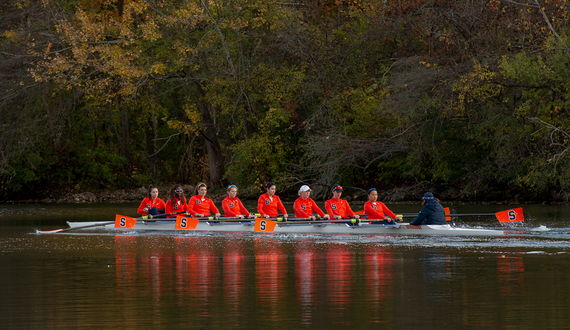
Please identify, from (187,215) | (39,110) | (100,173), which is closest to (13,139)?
(39,110)

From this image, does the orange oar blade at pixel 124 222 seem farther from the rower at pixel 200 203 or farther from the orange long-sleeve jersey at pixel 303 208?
the orange long-sleeve jersey at pixel 303 208

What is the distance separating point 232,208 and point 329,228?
10.3ft

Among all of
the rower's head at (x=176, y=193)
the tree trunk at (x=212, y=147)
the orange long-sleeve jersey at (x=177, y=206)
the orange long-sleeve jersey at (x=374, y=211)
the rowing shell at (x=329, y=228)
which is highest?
the tree trunk at (x=212, y=147)

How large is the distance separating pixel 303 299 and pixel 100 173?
117ft

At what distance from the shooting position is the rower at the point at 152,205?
65.1ft

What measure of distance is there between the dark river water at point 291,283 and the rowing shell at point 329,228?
0.55 meters

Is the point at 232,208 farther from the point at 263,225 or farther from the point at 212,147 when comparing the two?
the point at 212,147

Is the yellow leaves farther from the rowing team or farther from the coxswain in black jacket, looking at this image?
the coxswain in black jacket

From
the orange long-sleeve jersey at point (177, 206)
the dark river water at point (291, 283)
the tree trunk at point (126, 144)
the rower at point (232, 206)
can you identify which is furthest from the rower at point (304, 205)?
the tree trunk at point (126, 144)

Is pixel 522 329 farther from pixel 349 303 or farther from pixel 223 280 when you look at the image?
pixel 223 280

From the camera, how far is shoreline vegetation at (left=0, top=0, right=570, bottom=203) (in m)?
25.8

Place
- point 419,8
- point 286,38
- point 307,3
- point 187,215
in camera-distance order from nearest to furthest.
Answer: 1. point 187,215
2. point 419,8
3. point 286,38
4. point 307,3

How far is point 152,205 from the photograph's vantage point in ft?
65.4

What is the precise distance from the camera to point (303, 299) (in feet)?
26.6
